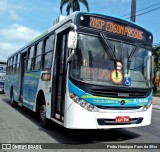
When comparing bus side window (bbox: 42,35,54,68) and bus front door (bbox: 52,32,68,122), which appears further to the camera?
bus side window (bbox: 42,35,54,68)

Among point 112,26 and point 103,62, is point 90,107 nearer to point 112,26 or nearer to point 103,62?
point 103,62

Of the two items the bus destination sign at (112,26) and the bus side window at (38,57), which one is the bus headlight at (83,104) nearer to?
the bus destination sign at (112,26)

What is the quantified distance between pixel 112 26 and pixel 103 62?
1066mm

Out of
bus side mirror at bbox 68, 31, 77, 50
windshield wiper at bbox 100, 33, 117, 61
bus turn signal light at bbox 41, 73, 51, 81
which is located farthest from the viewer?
bus turn signal light at bbox 41, 73, 51, 81

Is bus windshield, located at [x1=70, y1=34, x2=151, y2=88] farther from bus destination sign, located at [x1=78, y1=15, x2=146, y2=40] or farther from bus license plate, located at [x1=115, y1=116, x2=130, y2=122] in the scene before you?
bus license plate, located at [x1=115, y1=116, x2=130, y2=122]

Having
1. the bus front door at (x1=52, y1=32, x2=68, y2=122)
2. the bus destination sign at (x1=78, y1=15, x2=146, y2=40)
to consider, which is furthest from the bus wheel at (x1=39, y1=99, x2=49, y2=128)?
the bus destination sign at (x1=78, y1=15, x2=146, y2=40)

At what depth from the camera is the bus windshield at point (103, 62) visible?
283 inches

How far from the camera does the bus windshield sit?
718 centimetres

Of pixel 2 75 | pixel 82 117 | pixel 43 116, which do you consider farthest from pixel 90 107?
pixel 2 75

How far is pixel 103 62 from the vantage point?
7.38m

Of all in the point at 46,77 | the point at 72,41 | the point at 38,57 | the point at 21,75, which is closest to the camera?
the point at 72,41

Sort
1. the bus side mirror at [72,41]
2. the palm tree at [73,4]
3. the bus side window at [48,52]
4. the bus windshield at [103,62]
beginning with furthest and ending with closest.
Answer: the palm tree at [73,4] → the bus side window at [48,52] → the bus windshield at [103,62] → the bus side mirror at [72,41]

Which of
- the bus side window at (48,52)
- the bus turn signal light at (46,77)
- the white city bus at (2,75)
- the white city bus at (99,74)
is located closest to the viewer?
the white city bus at (99,74)

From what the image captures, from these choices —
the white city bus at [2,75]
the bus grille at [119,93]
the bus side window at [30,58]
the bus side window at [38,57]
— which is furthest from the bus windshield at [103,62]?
the white city bus at [2,75]
